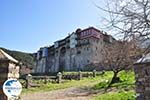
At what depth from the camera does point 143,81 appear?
1048 centimetres

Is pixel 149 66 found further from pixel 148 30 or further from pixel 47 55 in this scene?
pixel 47 55

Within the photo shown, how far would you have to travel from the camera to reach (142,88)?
34.3 ft

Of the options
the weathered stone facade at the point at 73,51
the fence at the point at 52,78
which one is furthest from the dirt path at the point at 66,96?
the weathered stone facade at the point at 73,51

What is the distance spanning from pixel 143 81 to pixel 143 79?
80 millimetres

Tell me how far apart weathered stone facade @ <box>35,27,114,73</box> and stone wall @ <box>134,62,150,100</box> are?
4135 centimetres

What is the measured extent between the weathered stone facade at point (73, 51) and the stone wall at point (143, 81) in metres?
41.3

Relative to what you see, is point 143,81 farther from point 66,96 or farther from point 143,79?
point 66,96

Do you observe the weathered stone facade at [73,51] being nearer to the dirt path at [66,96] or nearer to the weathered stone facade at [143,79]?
the dirt path at [66,96]

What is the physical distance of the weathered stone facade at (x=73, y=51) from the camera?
193ft

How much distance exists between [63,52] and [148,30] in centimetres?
5867

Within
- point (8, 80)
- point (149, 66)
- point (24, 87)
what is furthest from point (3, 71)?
point (24, 87)


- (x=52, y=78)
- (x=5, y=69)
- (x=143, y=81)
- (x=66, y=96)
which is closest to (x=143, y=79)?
(x=143, y=81)

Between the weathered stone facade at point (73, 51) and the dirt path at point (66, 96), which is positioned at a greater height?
the weathered stone facade at point (73, 51)

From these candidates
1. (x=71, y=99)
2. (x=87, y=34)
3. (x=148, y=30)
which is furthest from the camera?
(x=87, y=34)
